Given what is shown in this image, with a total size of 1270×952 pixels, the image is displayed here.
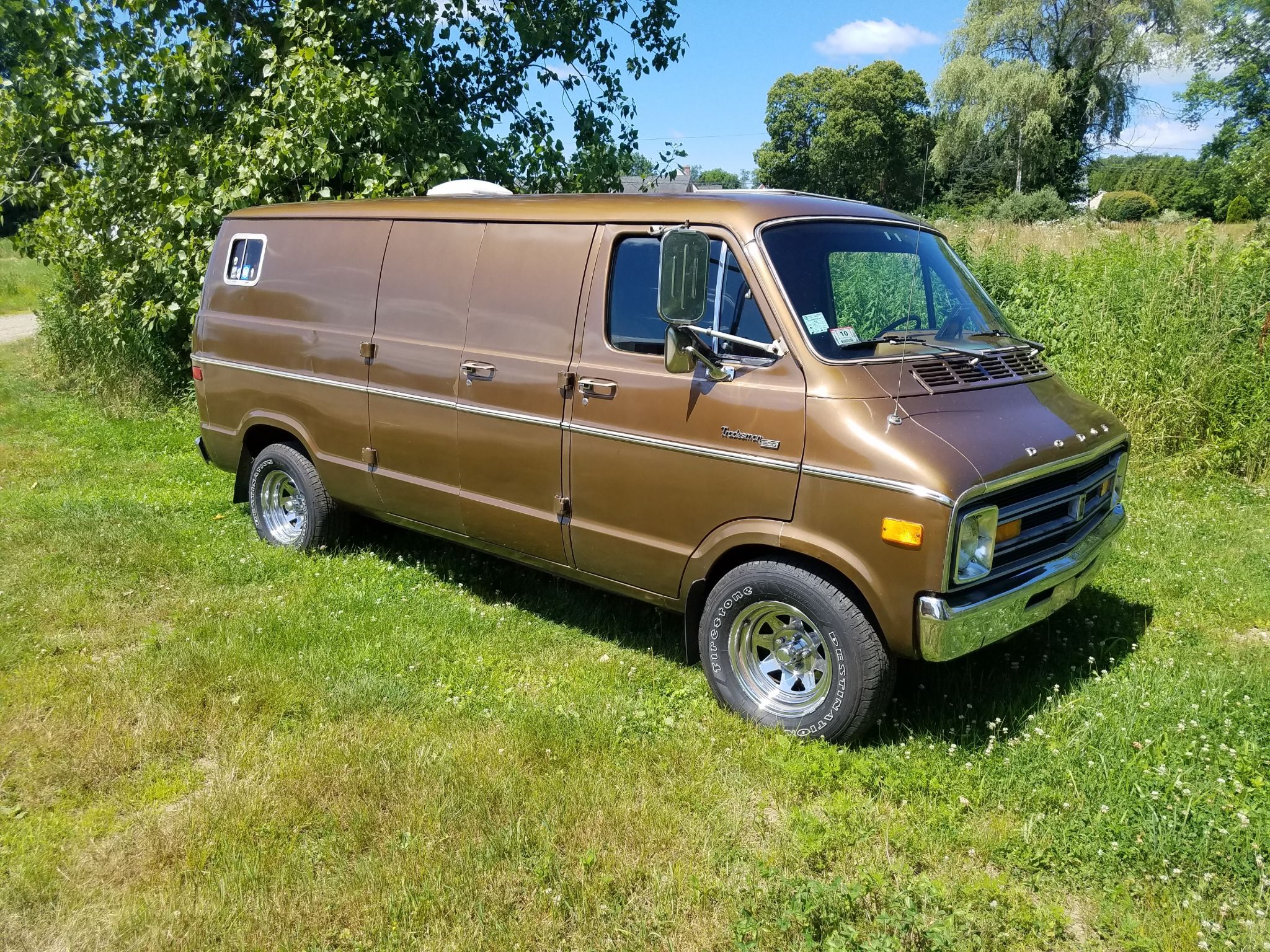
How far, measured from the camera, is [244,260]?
679cm

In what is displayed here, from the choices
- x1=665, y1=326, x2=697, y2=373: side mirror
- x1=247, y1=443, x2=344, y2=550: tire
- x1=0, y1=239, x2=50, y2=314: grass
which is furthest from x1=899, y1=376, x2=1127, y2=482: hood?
x1=0, y1=239, x2=50, y2=314: grass

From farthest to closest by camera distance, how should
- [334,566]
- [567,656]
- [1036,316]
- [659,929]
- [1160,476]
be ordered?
[1036,316] → [1160,476] → [334,566] → [567,656] → [659,929]

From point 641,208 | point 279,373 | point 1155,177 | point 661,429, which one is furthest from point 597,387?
point 1155,177

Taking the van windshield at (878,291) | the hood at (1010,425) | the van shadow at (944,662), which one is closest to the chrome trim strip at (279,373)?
the van shadow at (944,662)

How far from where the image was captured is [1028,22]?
4438cm

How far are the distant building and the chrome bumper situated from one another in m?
2.60

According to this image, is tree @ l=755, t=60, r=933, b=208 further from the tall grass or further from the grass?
the tall grass

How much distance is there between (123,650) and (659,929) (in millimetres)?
3605

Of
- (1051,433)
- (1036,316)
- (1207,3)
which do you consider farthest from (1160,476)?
(1207,3)

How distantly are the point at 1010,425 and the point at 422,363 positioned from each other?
3214mm

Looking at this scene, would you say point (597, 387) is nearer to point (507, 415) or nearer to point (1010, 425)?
point (507, 415)

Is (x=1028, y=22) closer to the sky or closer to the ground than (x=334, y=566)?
closer to the sky

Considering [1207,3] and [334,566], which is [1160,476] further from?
[1207,3]

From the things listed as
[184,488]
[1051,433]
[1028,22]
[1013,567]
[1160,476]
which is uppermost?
[1028,22]
